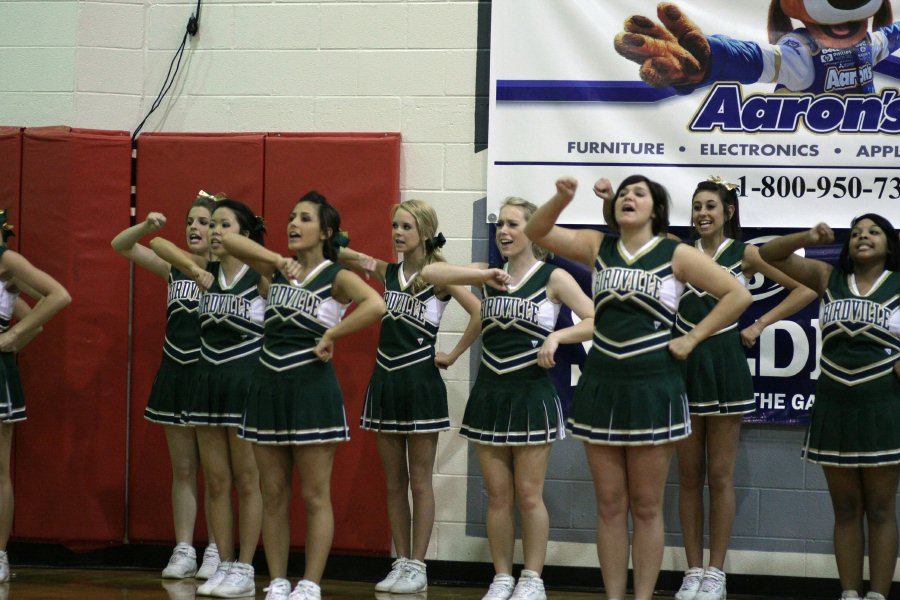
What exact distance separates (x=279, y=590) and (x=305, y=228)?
1.28 metres

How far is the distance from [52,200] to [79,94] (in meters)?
0.53

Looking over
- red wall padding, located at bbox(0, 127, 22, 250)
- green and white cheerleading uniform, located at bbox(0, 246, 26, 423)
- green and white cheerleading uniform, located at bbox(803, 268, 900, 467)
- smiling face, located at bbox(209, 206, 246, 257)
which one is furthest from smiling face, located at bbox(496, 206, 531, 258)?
red wall padding, located at bbox(0, 127, 22, 250)

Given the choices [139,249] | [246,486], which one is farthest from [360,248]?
[246,486]

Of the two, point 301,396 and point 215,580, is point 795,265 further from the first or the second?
point 215,580

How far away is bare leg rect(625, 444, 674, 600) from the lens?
3.41m

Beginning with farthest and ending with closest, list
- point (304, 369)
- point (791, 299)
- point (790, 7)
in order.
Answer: point (790, 7)
point (791, 299)
point (304, 369)

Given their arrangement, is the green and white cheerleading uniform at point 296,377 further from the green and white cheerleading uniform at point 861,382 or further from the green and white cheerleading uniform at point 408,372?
the green and white cheerleading uniform at point 861,382

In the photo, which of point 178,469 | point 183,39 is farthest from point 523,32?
point 178,469

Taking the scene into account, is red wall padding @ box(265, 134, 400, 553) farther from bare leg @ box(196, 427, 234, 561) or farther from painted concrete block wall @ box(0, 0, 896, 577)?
bare leg @ box(196, 427, 234, 561)

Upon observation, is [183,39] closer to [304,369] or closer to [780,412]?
[304,369]

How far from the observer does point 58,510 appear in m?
5.01

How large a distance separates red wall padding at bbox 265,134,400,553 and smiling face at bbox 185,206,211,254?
15.8 inches

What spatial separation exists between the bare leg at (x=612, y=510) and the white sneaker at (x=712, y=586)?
84 centimetres

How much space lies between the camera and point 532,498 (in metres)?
3.97
